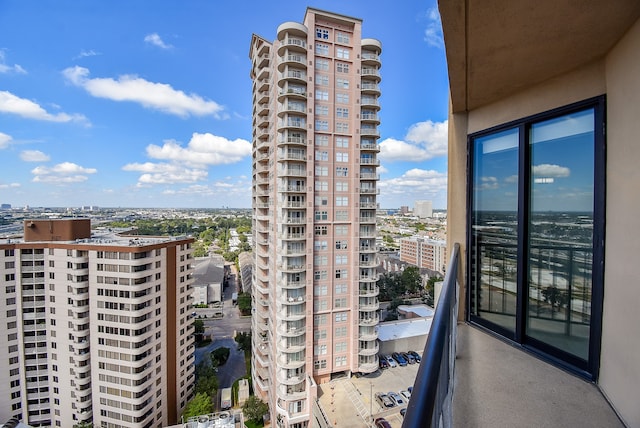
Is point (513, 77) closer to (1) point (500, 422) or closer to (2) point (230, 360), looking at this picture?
(1) point (500, 422)

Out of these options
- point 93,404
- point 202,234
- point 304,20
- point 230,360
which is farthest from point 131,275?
point 202,234

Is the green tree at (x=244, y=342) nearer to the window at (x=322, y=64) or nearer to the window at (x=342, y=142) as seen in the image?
the window at (x=342, y=142)

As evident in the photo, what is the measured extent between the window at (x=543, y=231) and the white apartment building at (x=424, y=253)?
39972 millimetres

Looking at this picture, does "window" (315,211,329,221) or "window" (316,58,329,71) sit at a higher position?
"window" (316,58,329,71)

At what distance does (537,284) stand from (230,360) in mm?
21874

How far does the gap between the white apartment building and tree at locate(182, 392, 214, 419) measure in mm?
34139

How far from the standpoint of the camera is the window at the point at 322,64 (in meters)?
12.6

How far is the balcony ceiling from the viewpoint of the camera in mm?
1415

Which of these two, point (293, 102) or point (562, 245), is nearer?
point (562, 245)

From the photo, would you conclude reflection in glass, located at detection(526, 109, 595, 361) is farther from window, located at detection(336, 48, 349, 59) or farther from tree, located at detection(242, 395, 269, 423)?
tree, located at detection(242, 395, 269, 423)

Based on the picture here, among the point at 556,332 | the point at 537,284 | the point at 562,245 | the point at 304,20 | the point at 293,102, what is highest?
the point at 304,20

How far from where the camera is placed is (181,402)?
14133mm

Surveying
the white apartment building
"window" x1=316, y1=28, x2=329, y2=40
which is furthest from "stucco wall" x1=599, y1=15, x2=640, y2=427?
the white apartment building

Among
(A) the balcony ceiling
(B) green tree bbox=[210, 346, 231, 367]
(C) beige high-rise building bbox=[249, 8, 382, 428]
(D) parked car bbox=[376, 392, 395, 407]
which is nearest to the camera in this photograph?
(A) the balcony ceiling
